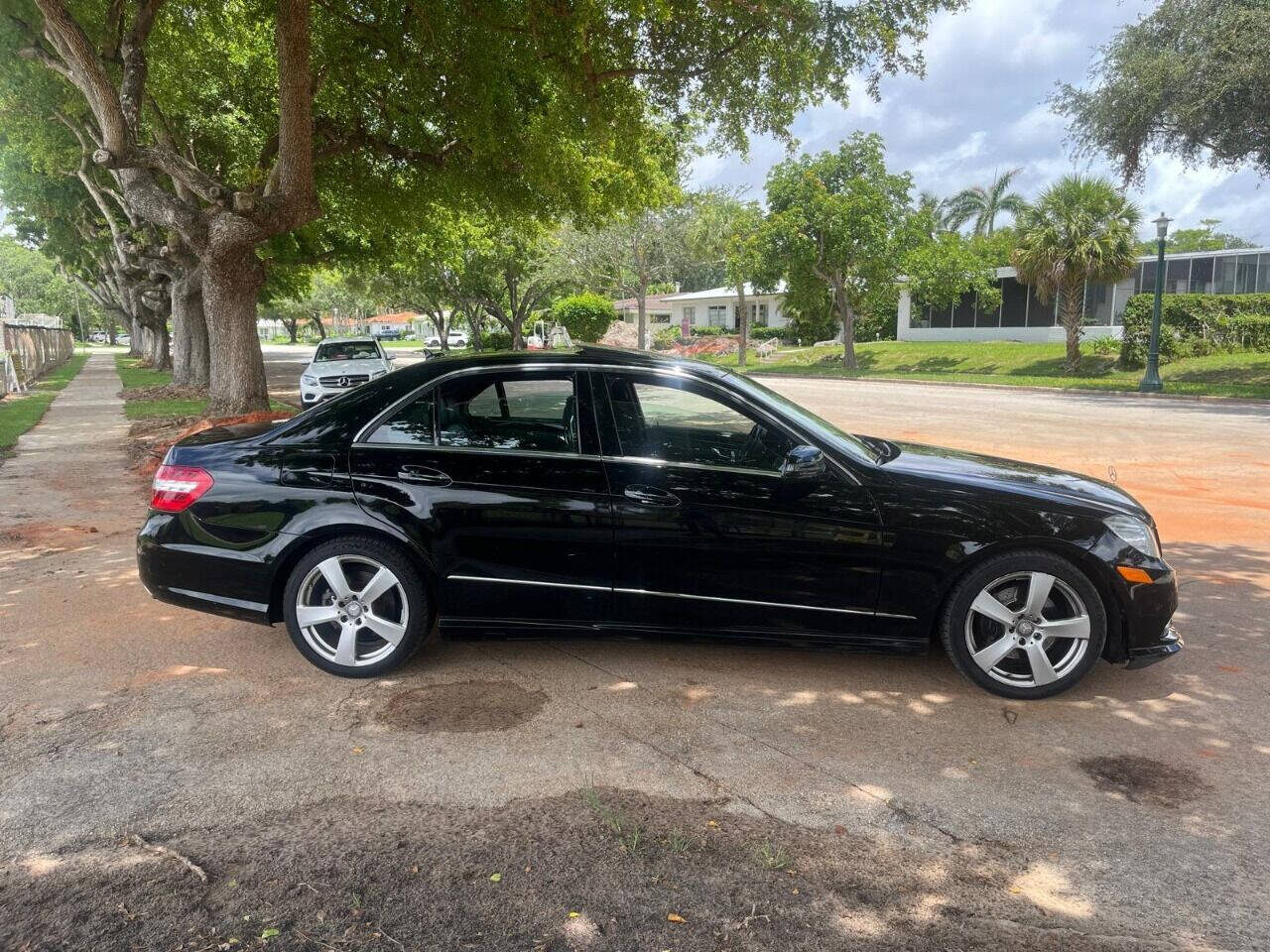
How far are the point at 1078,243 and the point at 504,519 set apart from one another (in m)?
29.5

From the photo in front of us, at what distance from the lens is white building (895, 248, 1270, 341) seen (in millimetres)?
33125

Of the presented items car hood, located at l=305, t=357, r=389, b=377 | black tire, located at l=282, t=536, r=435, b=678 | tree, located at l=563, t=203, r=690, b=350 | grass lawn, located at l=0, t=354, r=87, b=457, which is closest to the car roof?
black tire, located at l=282, t=536, r=435, b=678

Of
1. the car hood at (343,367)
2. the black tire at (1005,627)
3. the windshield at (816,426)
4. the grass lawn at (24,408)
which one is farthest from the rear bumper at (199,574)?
the car hood at (343,367)

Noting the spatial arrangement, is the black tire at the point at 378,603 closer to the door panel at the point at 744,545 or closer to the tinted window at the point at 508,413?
the tinted window at the point at 508,413

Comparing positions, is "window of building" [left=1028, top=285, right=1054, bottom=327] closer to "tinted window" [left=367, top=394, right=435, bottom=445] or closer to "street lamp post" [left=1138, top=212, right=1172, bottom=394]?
"street lamp post" [left=1138, top=212, right=1172, bottom=394]

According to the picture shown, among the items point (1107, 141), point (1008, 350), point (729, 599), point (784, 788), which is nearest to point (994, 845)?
point (784, 788)

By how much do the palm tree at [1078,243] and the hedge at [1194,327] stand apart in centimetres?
153

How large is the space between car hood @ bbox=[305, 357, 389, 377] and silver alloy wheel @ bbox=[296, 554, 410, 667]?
15.2 metres

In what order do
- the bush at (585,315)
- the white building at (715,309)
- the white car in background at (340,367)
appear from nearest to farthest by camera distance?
the white car in background at (340,367) < the bush at (585,315) < the white building at (715,309)

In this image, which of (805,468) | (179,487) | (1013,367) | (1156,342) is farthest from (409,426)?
(1013,367)

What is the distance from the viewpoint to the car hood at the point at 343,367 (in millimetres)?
18766

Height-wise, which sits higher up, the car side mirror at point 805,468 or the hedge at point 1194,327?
the hedge at point 1194,327

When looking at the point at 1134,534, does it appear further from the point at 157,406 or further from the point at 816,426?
the point at 157,406

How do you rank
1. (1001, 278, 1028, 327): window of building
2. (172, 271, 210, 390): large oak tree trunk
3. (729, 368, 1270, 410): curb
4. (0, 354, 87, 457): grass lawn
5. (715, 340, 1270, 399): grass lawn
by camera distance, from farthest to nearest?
(1001, 278, 1028, 327): window of building → (715, 340, 1270, 399): grass lawn → (172, 271, 210, 390): large oak tree trunk → (729, 368, 1270, 410): curb → (0, 354, 87, 457): grass lawn
